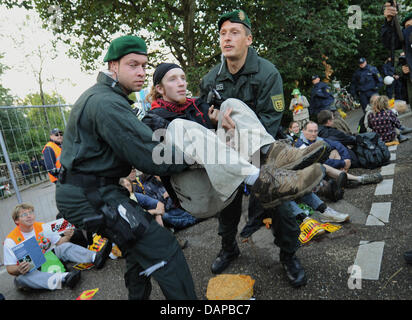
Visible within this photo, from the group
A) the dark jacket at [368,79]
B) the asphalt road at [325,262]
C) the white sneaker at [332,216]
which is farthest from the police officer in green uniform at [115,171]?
the dark jacket at [368,79]

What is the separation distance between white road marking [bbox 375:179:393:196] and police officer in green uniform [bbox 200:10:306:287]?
7.47 ft

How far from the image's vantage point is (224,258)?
295cm

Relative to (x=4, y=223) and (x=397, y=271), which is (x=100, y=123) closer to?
(x=397, y=271)

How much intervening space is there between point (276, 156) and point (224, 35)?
1.27 meters

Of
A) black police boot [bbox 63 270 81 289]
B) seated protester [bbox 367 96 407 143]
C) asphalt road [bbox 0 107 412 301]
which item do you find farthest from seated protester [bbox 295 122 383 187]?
black police boot [bbox 63 270 81 289]

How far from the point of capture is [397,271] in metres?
2.19

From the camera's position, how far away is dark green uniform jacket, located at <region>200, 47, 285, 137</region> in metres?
2.41

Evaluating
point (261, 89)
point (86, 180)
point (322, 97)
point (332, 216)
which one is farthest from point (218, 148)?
point (322, 97)

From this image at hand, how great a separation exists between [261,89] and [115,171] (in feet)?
4.83

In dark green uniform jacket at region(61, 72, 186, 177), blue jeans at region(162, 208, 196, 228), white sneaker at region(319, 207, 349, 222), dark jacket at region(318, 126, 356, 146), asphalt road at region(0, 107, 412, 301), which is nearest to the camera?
dark green uniform jacket at region(61, 72, 186, 177)

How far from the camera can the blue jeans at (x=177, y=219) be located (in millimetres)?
4469

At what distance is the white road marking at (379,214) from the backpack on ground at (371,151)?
180cm

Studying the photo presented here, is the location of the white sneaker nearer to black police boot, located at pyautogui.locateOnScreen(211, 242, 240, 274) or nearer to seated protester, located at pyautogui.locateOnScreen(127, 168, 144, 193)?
black police boot, located at pyautogui.locateOnScreen(211, 242, 240, 274)
